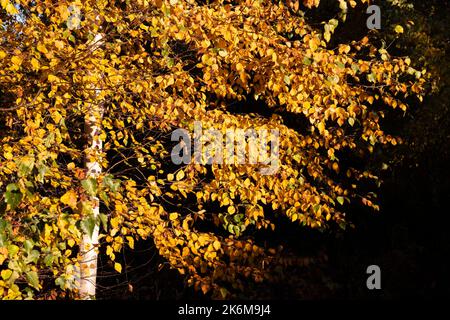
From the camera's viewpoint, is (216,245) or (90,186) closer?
(90,186)

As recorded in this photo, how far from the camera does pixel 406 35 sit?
7.79m

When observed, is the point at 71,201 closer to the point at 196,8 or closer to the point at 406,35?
the point at 196,8

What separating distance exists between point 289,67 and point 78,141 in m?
3.45

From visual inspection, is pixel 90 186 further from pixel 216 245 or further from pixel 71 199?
pixel 216 245

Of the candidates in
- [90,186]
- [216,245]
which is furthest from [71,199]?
[216,245]

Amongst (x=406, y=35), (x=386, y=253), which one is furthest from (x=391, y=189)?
(x=406, y=35)

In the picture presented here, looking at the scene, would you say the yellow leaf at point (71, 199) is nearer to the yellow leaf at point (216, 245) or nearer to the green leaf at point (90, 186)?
the green leaf at point (90, 186)

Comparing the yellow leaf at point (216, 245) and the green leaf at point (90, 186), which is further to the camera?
the yellow leaf at point (216, 245)

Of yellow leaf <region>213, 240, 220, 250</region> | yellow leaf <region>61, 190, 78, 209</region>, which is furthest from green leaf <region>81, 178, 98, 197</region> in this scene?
yellow leaf <region>213, 240, 220, 250</region>

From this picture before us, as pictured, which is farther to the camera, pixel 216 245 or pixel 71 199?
pixel 216 245

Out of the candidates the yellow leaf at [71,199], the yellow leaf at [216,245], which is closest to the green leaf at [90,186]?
the yellow leaf at [71,199]

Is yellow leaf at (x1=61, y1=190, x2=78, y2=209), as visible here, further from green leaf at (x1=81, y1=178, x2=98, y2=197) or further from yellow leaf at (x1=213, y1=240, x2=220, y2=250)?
yellow leaf at (x1=213, y1=240, x2=220, y2=250)

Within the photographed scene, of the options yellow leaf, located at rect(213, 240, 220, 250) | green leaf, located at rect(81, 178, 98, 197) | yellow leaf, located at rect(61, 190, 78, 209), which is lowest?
yellow leaf, located at rect(213, 240, 220, 250)

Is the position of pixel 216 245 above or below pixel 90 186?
below
